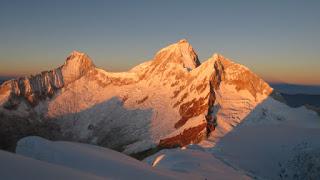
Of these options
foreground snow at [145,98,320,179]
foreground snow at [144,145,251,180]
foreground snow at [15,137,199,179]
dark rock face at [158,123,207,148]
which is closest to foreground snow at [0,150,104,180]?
foreground snow at [15,137,199,179]

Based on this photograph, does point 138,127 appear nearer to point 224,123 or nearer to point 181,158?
point 224,123

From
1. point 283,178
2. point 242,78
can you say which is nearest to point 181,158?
point 283,178

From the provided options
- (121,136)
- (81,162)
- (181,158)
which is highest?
(81,162)

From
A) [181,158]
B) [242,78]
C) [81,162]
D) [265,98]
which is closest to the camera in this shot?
[81,162]

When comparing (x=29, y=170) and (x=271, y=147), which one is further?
(x=271, y=147)

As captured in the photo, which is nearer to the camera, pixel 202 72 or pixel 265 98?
pixel 265 98

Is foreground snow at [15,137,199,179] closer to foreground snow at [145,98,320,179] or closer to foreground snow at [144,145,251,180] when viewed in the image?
foreground snow at [144,145,251,180]

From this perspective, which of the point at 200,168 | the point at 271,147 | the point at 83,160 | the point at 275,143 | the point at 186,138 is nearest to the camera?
the point at 83,160

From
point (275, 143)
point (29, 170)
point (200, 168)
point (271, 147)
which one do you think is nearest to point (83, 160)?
point (29, 170)

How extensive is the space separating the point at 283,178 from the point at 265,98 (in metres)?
82.8

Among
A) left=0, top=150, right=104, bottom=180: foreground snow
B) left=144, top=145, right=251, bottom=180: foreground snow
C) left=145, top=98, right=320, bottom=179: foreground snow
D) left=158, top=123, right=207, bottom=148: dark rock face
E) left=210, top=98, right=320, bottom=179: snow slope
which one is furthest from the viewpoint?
left=158, top=123, right=207, bottom=148: dark rock face

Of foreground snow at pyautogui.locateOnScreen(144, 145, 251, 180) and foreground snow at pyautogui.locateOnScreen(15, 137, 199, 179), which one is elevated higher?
foreground snow at pyautogui.locateOnScreen(15, 137, 199, 179)

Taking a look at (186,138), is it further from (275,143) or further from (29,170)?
(29,170)

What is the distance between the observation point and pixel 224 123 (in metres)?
128
